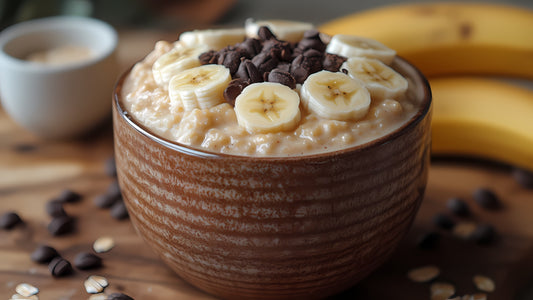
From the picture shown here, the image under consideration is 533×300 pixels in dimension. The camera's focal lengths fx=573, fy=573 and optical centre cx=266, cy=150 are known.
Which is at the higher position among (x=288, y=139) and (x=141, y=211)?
(x=288, y=139)

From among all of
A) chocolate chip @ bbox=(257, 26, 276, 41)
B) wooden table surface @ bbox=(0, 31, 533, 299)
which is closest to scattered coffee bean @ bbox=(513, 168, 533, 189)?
wooden table surface @ bbox=(0, 31, 533, 299)

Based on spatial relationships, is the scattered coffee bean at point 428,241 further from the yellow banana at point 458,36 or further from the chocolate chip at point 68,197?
the chocolate chip at point 68,197

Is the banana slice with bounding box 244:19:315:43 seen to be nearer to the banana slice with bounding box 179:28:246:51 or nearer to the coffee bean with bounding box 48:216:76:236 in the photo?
the banana slice with bounding box 179:28:246:51

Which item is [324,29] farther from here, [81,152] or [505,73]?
[81,152]

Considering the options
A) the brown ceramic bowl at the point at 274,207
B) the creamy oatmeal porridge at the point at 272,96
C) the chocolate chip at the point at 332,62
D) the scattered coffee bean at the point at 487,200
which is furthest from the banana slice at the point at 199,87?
the scattered coffee bean at the point at 487,200

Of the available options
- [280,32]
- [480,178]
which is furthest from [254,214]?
[480,178]
